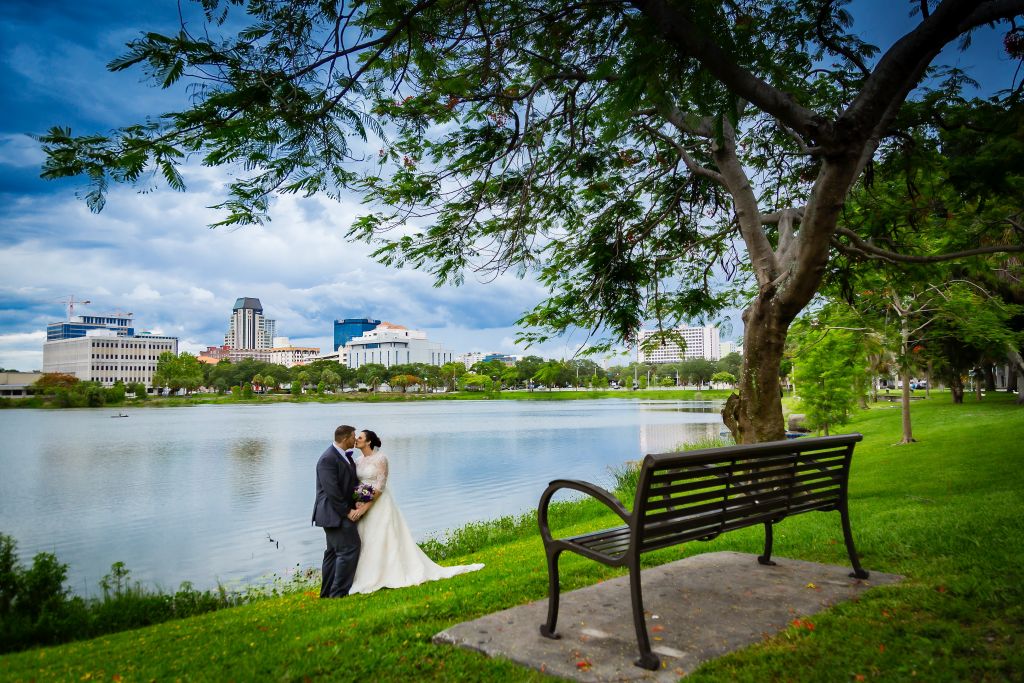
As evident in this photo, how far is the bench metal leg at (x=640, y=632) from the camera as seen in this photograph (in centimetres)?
321

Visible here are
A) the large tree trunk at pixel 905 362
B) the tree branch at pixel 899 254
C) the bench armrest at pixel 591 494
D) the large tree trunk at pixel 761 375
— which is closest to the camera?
the bench armrest at pixel 591 494

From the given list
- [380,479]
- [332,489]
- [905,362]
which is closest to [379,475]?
[380,479]

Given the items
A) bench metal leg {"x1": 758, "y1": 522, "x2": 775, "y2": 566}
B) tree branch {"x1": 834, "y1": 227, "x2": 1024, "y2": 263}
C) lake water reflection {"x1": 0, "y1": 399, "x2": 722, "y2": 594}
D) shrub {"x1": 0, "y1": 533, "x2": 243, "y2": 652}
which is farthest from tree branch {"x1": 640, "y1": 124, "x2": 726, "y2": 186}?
lake water reflection {"x1": 0, "y1": 399, "x2": 722, "y2": 594}

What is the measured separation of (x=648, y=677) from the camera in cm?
312

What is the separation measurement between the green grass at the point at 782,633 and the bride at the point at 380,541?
2.53 feet

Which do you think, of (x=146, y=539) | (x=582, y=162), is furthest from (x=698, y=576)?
(x=146, y=539)

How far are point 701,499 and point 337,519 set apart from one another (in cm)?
484

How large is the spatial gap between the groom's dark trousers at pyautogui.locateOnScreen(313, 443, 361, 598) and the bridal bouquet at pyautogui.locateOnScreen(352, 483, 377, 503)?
74mm

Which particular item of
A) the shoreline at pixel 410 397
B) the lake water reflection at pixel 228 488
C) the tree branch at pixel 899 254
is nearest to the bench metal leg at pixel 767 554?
the tree branch at pixel 899 254

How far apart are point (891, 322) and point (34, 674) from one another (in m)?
21.2

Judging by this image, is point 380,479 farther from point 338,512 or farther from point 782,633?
point 782,633

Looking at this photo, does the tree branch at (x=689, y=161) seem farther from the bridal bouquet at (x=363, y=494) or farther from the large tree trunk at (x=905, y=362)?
the large tree trunk at (x=905, y=362)

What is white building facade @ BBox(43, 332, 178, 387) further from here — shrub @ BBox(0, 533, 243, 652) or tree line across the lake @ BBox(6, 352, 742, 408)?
shrub @ BBox(0, 533, 243, 652)

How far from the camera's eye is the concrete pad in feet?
11.0
